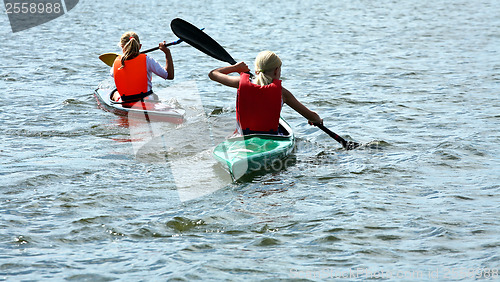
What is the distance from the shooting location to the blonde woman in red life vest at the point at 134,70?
775 centimetres

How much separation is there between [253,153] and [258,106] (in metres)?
0.52

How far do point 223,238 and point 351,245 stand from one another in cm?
95

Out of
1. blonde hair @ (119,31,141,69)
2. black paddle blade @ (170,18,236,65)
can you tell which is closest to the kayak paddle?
black paddle blade @ (170,18,236,65)

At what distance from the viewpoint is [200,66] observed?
13367mm

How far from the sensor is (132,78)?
781 centimetres

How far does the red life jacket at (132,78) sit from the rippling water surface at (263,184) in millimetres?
367

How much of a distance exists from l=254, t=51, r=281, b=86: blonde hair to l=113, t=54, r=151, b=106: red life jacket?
2.45 metres

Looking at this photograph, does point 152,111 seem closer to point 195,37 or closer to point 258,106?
point 195,37

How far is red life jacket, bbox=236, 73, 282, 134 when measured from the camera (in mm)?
5789

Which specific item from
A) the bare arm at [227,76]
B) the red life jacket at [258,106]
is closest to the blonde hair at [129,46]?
the bare arm at [227,76]

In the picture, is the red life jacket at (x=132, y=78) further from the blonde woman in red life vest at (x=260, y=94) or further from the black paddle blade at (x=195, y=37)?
the blonde woman in red life vest at (x=260, y=94)

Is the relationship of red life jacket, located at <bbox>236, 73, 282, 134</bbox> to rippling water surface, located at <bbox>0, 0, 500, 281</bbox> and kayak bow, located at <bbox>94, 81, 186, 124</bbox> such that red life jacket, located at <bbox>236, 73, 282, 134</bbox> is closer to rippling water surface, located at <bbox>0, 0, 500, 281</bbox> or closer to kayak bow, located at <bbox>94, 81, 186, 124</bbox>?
rippling water surface, located at <bbox>0, 0, 500, 281</bbox>

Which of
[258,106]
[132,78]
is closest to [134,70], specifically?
[132,78]

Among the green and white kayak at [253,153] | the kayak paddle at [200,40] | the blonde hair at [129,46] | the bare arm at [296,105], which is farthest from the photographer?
the blonde hair at [129,46]
